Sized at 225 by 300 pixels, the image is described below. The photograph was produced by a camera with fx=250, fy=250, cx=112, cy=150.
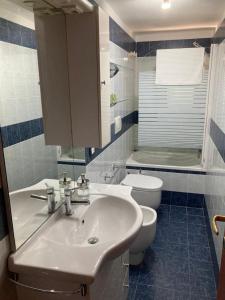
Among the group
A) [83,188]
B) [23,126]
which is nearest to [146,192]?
[83,188]

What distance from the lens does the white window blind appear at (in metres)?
3.72

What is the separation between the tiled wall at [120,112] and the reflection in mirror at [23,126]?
687mm

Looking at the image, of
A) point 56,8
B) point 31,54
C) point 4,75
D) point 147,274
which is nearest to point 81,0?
point 56,8

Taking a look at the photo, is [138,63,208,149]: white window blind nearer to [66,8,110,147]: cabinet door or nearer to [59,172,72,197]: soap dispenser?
[66,8,110,147]: cabinet door

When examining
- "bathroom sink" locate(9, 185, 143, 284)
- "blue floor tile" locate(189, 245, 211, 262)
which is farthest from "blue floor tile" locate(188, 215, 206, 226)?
"bathroom sink" locate(9, 185, 143, 284)

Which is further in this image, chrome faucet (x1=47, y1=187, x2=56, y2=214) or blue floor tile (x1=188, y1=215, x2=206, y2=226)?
blue floor tile (x1=188, y1=215, x2=206, y2=226)

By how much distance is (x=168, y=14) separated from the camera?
271 centimetres

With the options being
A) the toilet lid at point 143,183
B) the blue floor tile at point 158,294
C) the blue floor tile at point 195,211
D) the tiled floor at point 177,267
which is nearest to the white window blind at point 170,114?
the blue floor tile at point 195,211

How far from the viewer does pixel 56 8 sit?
1.43 metres

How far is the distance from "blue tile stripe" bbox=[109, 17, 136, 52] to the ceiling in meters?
0.13

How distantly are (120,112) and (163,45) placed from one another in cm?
131

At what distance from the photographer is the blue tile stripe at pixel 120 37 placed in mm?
2482

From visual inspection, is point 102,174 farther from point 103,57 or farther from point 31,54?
point 31,54

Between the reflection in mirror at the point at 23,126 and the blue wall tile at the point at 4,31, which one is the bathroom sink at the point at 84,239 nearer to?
the reflection in mirror at the point at 23,126
